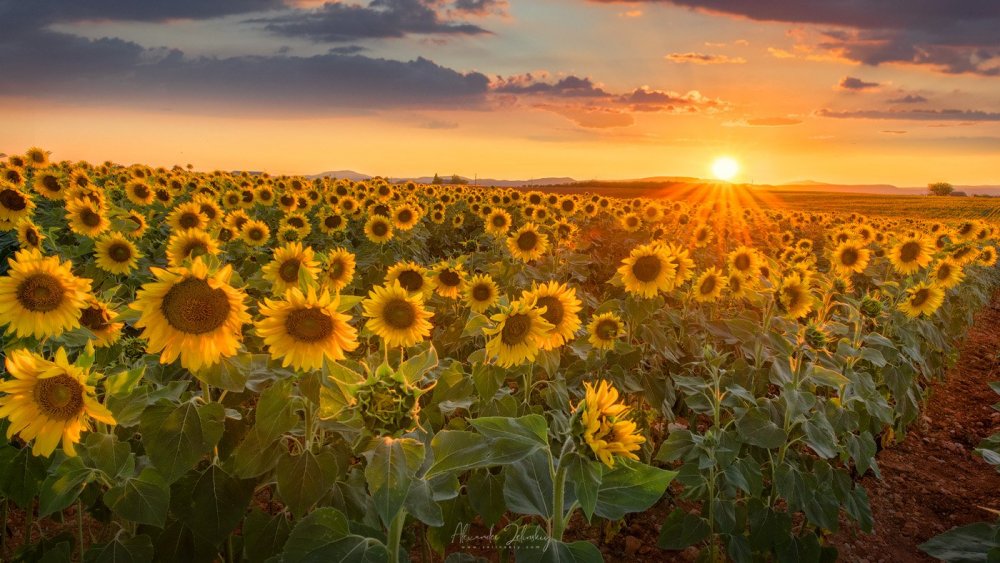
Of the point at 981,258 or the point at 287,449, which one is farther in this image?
the point at 981,258

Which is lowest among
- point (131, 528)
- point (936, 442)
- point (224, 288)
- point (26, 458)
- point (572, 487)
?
point (936, 442)

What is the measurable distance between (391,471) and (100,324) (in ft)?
7.37

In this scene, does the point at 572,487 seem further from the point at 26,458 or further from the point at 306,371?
the point at 26,458

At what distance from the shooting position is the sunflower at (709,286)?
20.0 feet

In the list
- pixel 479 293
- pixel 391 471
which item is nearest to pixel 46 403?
pixel 391 471

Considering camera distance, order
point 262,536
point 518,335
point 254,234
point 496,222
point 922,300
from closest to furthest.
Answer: point 262,536, point 518,335, point 922,300, point 254,234, point 496,222

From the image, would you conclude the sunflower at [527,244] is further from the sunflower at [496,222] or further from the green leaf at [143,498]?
the green leaf at [143,498]

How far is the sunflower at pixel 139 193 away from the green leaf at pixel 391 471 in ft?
37.3

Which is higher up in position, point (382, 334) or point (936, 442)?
point (382, 334)

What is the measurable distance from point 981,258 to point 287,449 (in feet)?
40.3

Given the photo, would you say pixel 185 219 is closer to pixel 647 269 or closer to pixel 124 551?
pixel 647 269

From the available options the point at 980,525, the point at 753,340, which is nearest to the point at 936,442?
the point at 753,340

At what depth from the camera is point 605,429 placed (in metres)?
1.79

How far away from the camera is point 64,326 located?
2.82m
